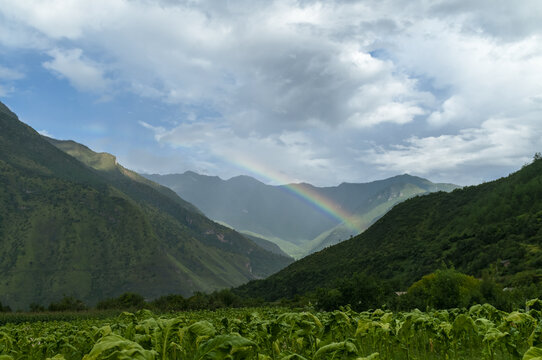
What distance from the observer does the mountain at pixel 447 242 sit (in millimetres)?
52938

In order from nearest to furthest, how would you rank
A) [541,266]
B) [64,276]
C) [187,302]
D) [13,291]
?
[541,266] < [187,302] < [13,291] < [64,276]

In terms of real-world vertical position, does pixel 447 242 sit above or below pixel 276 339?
above

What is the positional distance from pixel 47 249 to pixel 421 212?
179666mm

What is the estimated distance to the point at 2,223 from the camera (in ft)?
585

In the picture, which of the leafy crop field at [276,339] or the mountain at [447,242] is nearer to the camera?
the leafy crop field at [276,339]

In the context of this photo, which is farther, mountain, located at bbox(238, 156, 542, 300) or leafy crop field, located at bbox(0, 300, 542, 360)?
mountain, located at bbox(238, 156, 542, 300)

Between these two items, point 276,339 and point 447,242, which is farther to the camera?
point 447,242

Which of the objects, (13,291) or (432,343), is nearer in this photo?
(432,343)

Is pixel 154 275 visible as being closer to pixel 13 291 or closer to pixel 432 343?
pixel 13 291

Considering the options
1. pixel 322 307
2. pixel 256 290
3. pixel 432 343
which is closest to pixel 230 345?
pixel 432 343

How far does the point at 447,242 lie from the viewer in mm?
73750

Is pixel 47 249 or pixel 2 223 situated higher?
pixel 2 223

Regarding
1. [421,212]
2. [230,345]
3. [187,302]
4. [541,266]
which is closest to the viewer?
[230,345]

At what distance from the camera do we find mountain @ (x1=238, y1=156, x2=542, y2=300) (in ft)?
174
